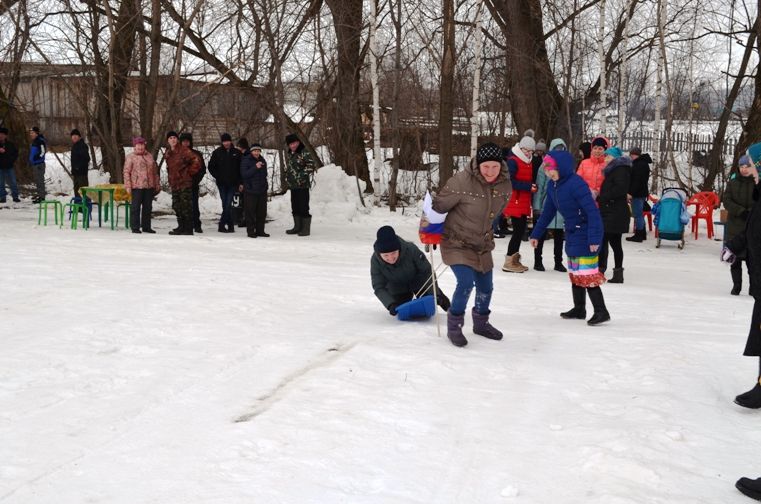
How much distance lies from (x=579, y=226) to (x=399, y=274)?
5.75 feet

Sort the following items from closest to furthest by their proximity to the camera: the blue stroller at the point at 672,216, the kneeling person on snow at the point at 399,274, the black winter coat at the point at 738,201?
1. the kneeling person on snow at the point at 399,274
2. the black winter coat at the point at 738,201
3. the blue stroller at the point at 672,216

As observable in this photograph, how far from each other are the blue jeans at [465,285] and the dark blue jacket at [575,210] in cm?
132

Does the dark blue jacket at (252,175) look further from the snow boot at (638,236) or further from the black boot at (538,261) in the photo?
the snow boot at (638,236)

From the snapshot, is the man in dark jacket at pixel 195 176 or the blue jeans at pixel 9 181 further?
the blue jeans at pixel 9 181

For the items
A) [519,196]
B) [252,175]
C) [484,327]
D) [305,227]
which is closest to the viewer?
[484,327]

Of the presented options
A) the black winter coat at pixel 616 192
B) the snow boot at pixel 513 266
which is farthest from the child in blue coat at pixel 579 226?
the snow boot at pixel 513 266

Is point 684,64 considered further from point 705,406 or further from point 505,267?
point 705,406

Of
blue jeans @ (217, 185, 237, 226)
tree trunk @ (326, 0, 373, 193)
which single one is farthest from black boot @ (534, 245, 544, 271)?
tree trunk @ (326, 0, 373, 193)

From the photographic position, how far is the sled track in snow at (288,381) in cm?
488

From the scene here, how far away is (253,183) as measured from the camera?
14352 millimetres

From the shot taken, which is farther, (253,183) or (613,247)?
(253,183)

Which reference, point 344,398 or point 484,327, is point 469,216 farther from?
point 344,398

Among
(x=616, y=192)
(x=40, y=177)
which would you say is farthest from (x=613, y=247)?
(x=40, y=177)

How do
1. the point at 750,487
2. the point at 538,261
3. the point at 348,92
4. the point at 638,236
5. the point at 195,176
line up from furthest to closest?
the point at 348,92 < the point at 638,236 < the point at 195,176 < the point at 538,261 < the point at 750,487
